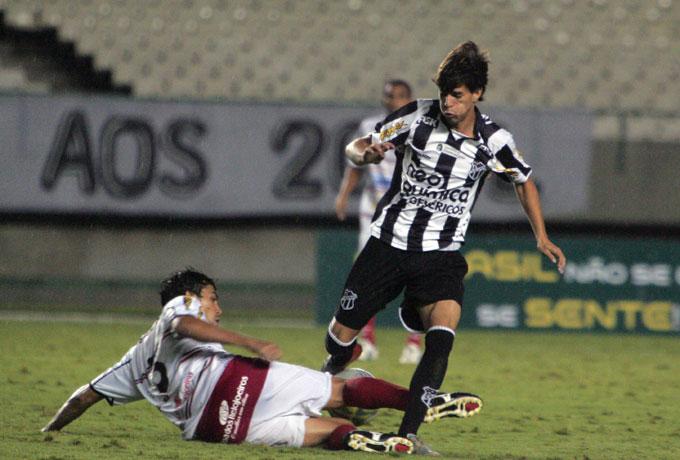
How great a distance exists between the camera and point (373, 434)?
447 cm

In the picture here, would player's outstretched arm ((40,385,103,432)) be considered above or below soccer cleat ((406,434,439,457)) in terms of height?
below

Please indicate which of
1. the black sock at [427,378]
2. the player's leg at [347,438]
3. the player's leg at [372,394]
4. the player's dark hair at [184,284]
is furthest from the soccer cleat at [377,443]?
the player's dark hair at [184,284]

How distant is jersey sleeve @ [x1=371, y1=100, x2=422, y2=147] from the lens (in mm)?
4984

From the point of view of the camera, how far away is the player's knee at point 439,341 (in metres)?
4.74

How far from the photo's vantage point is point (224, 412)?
4.57 meters

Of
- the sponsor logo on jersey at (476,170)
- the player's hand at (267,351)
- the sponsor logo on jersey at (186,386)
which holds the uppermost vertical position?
the sponsor logo on jersey at (476,170)

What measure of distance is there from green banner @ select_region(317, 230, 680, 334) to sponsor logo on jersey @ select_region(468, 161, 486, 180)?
20.6 ft

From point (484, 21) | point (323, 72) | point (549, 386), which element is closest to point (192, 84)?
point (323, 72)

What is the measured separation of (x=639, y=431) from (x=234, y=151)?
7847 mm

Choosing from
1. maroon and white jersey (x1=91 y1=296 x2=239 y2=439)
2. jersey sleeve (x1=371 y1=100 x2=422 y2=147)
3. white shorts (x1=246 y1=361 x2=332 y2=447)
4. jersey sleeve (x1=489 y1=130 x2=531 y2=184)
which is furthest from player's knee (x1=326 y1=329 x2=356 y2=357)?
jersey sleeve (x1=489 y1=130 x2=531 y2=184)

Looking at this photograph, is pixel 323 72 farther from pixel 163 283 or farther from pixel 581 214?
pixel 163 283

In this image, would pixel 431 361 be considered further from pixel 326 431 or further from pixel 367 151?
pixel 367 151

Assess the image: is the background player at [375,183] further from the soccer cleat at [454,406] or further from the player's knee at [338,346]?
the soccer cleat at [454,406]

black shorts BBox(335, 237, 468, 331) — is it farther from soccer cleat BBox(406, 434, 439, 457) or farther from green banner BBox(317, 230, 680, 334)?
green banner BBox(317, 230, 680, 334)
